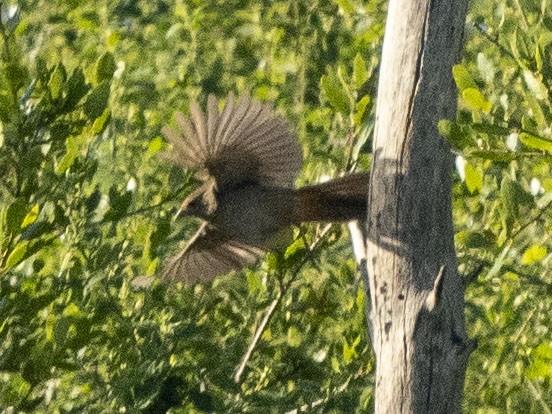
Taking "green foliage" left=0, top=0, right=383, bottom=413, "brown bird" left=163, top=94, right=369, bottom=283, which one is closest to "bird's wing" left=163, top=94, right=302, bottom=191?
"brown bird" left=163, top=94, right=369, bottom=283

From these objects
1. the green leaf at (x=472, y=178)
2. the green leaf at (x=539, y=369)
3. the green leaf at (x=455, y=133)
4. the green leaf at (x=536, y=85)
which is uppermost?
the green leaf at (x=536, y=85)

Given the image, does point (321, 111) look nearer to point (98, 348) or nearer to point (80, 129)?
point (98, 348)

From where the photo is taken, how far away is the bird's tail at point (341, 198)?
3553mm

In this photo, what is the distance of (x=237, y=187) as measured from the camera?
4.20 m

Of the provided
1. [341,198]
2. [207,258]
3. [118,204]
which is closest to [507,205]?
Answer: [341,198]

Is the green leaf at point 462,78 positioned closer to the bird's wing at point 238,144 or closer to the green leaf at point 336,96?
the green leaf at point 336,96

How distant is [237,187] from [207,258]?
0.28 m

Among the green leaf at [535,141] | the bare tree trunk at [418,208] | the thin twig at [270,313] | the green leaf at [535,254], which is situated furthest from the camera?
the thin twig at [270,313]

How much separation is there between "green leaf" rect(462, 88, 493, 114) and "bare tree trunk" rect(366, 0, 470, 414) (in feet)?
0.30

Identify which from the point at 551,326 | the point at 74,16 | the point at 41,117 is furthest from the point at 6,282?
the point at 74,16

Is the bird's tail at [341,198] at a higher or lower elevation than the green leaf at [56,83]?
lower

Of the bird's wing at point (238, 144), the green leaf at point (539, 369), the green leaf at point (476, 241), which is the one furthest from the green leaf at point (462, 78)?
the green leaf at point (539, 369)

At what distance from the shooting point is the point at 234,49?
18.9ft

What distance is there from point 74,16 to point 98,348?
1.60m
